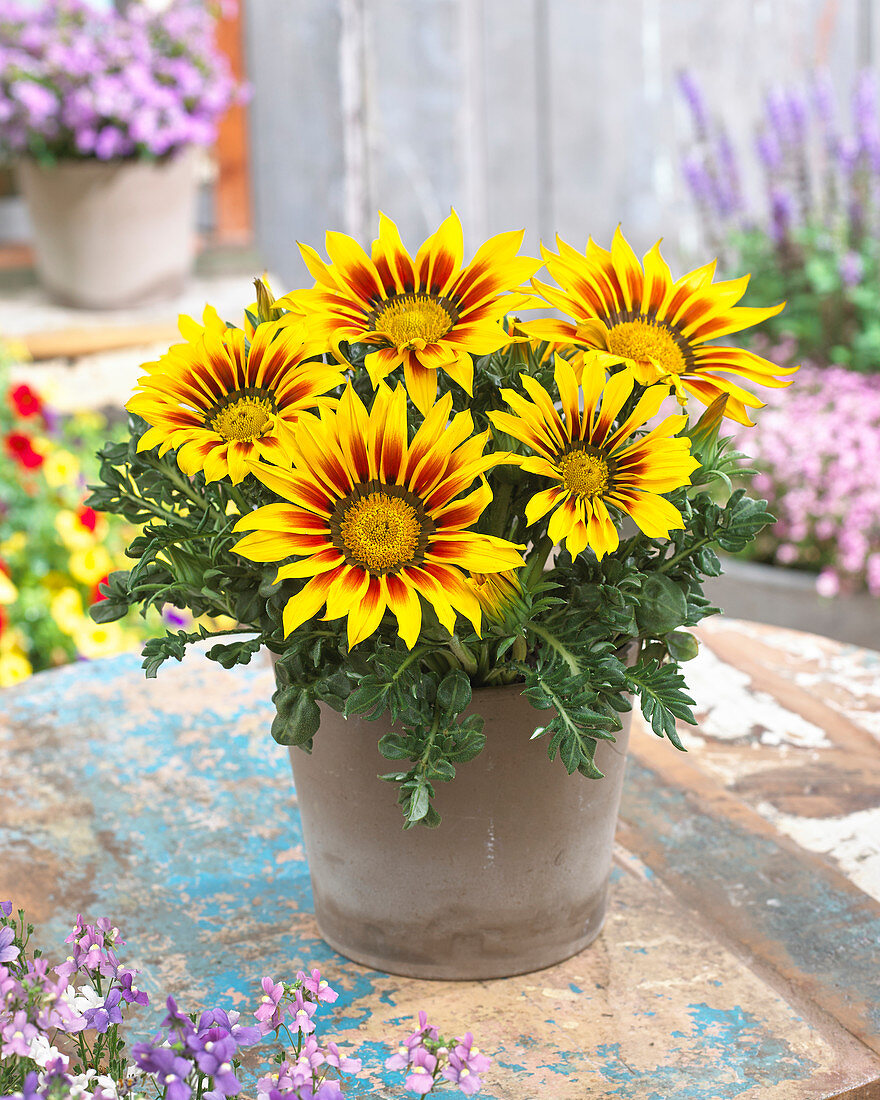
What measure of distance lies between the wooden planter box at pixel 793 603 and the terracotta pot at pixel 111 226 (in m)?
1.51

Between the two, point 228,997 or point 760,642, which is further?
point 760,642

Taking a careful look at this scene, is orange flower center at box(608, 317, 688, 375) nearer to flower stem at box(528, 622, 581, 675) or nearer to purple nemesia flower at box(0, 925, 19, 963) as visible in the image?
flower stem at box(528, 622, 581, 675)

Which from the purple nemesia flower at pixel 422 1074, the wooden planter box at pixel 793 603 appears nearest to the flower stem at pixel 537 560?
the purple nemesia flower at pixel 422 1074

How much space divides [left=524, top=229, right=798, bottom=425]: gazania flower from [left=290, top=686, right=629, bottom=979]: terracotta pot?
0.18 metres

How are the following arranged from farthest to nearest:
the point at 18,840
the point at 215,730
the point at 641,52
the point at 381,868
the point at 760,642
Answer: the point at 641,52
the point at 760,642
the point at 215,730
the point at 18,840
the point at 381,868

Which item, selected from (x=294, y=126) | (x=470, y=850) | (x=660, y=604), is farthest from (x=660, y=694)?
(x=294, y=126)

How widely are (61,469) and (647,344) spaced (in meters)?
1.60

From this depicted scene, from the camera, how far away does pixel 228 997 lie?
2.19ft

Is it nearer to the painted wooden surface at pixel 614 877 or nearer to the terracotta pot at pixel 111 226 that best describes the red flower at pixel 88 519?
the painted wooden surface at pixel 614 877

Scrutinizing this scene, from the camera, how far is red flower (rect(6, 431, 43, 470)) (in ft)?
6.35

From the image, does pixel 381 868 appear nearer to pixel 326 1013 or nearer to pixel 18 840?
pixel 326 1013

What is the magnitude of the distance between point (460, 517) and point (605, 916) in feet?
1.12

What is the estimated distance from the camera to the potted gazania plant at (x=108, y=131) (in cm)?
251

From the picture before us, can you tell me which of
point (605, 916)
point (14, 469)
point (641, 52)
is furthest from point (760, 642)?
point (641, 52)
